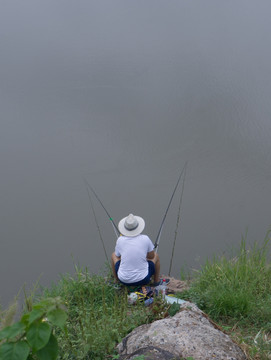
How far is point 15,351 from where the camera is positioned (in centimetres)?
114

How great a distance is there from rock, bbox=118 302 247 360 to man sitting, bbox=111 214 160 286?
103 cm

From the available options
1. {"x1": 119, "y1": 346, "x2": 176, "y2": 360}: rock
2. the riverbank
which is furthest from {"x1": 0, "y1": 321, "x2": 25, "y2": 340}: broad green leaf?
{"x1": 119, "y1": 346, "x2": 176, "y2": 360}: rock

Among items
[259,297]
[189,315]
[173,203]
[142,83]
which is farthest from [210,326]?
[142,83]

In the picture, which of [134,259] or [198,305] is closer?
[198,305]

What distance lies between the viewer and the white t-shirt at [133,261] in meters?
3.08

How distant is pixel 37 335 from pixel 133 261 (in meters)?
1.97

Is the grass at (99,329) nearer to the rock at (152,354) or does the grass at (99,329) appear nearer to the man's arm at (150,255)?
the rock at (152,354)

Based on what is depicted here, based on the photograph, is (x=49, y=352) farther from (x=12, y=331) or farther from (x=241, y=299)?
(x=241, y=299)

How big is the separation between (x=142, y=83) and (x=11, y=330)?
243 inches

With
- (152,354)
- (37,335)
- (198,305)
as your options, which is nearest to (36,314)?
(37,335)

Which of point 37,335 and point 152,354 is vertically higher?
point 37,335

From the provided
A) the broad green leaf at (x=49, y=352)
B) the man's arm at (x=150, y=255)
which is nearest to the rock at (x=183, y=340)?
the broad green leaf at (x=49, y=352)

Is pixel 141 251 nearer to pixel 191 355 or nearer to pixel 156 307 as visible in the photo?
pixel 156 307

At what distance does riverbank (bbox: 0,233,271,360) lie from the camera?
1.94 m
